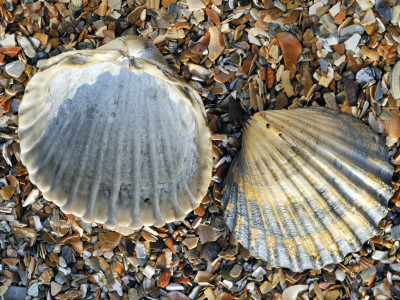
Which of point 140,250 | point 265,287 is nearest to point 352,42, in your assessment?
point 265,287

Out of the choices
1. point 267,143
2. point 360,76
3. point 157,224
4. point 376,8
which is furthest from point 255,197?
point 376,8

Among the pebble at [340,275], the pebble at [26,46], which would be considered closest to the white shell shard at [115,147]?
the pebble at [26,46]

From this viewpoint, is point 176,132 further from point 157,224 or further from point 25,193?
point 25,193

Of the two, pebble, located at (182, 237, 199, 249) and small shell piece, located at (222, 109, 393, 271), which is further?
pebble, located at (182, 237, 199, 249)

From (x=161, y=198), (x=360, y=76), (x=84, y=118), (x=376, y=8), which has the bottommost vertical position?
(x=161, y=198)

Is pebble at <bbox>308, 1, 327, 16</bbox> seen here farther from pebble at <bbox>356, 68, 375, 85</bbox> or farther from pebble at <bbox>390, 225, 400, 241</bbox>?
pebble at <bbox>390, 225, 400, 241</bbox>

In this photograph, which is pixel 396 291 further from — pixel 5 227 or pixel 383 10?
pixel 5 227

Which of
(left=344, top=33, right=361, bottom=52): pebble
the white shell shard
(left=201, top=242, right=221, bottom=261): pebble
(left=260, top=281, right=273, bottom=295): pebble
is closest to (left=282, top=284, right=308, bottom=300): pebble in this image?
(left=260, top=281, right=273, bottom=295): pebble
